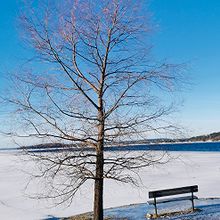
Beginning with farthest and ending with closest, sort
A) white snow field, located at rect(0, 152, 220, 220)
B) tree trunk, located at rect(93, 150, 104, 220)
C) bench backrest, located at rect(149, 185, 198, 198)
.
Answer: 1. white snow field, located at rect(0, 152, 220, 220)
2. bench backrest, located at rect(149, 185, 198, 198)
3. tree trunk, located at rect(93, 150, 104, 220)

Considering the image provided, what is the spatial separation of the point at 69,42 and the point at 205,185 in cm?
1250

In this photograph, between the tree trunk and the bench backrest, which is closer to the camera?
the tree trunk

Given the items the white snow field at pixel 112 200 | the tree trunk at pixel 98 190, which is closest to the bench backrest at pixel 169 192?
the white snow field at pixel 112 200

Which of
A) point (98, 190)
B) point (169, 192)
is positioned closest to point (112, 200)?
point (169, 192)

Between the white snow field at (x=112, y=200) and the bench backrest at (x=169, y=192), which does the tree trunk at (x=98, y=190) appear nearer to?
the white snow field at (x=112, y=200)

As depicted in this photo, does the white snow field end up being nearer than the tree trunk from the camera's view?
No

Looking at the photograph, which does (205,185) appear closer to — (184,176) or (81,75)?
(184,176)

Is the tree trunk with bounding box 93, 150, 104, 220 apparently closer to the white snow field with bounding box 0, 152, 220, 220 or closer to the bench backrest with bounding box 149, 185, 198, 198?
the white snow field with bounding box 0, 152, 220, 220

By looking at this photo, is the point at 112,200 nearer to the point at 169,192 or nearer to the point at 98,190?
the point at 169,192

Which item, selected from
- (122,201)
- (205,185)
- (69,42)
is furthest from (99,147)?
(205,185)

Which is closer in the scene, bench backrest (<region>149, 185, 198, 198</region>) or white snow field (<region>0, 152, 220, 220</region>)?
bench backrest (<region>149, 185, 198, 198</region>)

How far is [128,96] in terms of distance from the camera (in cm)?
836

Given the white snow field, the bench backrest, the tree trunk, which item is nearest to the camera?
the tree trunk

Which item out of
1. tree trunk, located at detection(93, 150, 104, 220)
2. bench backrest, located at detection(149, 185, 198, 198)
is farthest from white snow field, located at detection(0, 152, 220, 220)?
Result: tree trunk, located at detection(93, 150, 104, 220)
